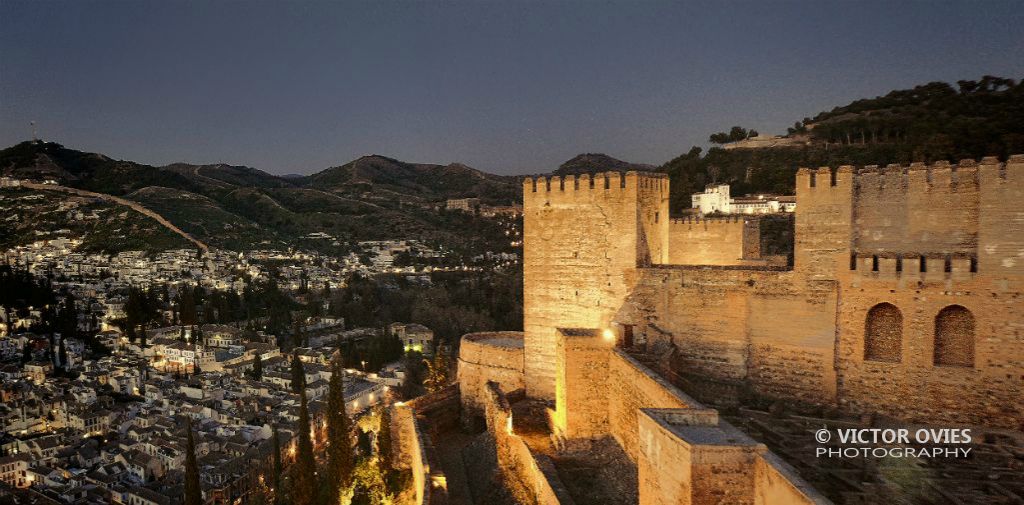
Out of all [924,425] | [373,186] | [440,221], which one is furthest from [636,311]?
[373,186]

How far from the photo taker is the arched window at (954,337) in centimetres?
905

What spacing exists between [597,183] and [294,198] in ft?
337

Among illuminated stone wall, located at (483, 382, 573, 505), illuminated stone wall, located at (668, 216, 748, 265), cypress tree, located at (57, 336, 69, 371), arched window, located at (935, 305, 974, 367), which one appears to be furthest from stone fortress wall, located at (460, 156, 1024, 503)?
cypress tree, located at (57, 336, 69, 371)

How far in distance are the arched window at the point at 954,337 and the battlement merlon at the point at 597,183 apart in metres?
5.59

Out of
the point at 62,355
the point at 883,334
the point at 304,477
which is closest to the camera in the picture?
the point at 883,334

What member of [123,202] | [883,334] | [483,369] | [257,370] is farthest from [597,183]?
[123,202]

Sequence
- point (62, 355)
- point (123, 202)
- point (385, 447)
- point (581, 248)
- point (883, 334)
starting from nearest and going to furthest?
point (883, 334)
point (581, 248)
point (385, 447)
point (62, 355)
point (123, 202)

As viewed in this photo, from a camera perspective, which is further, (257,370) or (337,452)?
(257,370)

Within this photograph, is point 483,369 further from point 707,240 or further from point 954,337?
point 954,337

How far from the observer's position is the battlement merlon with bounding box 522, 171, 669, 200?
1225 cm

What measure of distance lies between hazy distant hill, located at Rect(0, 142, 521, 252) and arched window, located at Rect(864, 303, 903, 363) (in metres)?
66.9

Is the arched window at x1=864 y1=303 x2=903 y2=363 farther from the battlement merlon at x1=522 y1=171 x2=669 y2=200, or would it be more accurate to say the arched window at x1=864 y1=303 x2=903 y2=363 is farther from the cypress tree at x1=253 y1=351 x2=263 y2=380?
the cypress tree at x1=253 y1=351 x2=263 y2=380

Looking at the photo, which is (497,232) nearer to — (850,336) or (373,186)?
(373,186)

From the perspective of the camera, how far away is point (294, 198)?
106 m
